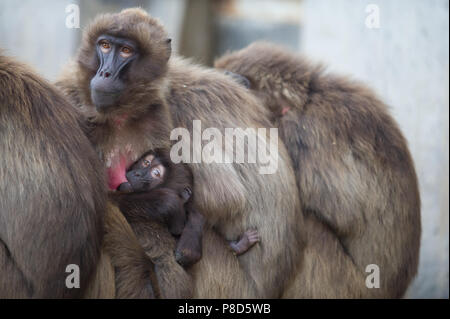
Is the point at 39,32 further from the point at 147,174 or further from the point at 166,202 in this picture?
the point at 166,202

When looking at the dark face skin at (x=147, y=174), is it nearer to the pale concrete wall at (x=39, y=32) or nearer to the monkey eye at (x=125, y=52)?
the monkey eye at (x=125, y=52)

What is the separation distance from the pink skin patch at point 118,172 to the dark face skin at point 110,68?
13.0 inches

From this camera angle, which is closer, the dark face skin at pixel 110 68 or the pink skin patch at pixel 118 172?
the dark face skin at pixel 110 68

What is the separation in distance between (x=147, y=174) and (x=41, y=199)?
0.78 m

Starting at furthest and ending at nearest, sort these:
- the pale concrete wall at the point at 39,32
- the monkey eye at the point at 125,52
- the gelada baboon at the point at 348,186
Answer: the pale concrete wall at the point at 39,32
the gelada baboon at the point at 348,186
the monkey eye at the point at 125,52

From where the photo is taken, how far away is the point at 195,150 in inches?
153

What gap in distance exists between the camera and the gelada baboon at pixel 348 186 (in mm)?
4316

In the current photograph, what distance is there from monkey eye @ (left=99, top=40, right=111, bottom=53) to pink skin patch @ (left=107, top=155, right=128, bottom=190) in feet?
2.05

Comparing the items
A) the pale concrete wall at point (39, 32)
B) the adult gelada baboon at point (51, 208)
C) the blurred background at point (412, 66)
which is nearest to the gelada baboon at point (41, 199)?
the adult gelada baboon at point (51, 208)

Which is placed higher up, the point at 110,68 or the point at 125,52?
the point at 125,52

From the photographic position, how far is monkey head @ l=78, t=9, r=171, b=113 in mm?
3771

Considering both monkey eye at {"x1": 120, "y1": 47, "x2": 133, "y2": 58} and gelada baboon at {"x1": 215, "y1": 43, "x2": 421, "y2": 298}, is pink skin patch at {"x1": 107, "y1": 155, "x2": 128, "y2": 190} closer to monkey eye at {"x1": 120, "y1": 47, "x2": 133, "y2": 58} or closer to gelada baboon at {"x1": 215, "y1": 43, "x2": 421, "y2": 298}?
monkey eye at {"x1": 120, "y1": 47, "x2": 133, "y2": 58}
